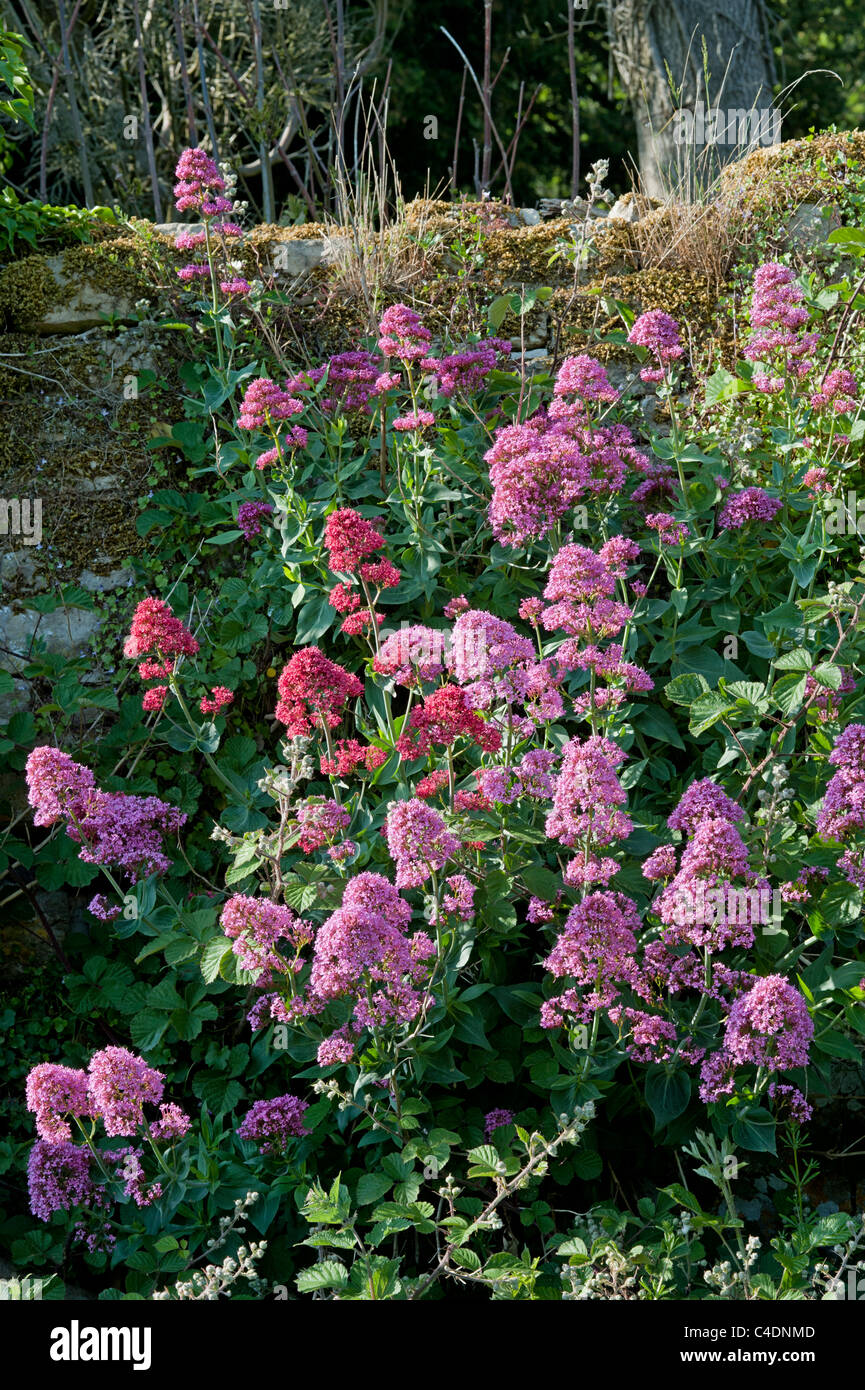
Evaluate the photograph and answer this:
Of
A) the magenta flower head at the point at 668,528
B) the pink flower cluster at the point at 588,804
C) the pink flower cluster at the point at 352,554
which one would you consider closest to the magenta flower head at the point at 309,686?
the pink flower cluster at the point at 352,554

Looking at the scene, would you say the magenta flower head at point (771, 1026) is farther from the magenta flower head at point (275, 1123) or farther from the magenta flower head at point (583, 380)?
the magenta flower head at point (583, 380)

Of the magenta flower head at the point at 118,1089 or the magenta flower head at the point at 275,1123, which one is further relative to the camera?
the magenta flower head at the point at 275,1123

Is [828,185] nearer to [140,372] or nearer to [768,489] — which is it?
[768,489]

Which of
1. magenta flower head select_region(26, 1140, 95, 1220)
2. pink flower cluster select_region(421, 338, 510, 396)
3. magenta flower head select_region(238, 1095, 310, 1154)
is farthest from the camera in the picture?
pink flower cluster select_region(421, 338, 510, 396)

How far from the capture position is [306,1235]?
10.9 ft

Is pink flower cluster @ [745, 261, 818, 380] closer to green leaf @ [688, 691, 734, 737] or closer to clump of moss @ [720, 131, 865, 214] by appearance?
green leaf @ [688, 691, 734, 737]

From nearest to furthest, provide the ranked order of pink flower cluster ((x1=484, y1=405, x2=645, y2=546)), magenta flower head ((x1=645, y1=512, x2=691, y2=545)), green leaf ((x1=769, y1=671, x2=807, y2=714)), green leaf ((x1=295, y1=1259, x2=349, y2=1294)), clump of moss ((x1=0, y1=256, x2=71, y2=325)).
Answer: green leaf ((x1=295, y1=1259, x2=349, y2=1294)) < green leaf ((x1=769, y1=671, x2=807, y2=714)) < pink flower cluster ((x1=484, y1=405, x2=645, y2=546)) < magenta flower head ((x1=645, y1=512, x2=691, y2=545)) < clump of moss ((x1=0, y1=256, x2=71, y2=325))

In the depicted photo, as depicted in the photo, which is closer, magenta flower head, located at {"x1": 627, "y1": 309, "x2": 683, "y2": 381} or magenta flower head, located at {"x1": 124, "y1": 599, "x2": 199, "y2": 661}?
magenta flower head, located at {"x1": 124, "y1": 599, "x2": 199, "y2": 661}

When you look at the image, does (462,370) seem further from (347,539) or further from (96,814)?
(96,814)

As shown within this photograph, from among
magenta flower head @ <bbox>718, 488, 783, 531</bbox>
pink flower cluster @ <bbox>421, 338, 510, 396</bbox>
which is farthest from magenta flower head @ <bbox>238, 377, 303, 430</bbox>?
magenta flower head @ <bbox>718, 488, 783, 531</bbox>

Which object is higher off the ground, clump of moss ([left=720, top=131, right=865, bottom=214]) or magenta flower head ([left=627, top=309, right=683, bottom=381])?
clump of moss ([left=720, top=131, right=865, bottom=214])

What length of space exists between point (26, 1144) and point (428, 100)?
11.3m

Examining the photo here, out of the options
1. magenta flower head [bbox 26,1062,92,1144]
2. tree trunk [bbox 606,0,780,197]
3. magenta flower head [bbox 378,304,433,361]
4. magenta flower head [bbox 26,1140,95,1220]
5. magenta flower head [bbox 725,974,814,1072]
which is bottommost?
magenta flower head [bbox 26,1140,95,1220]

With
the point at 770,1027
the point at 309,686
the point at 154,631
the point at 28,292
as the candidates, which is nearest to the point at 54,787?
the point at 154,631
